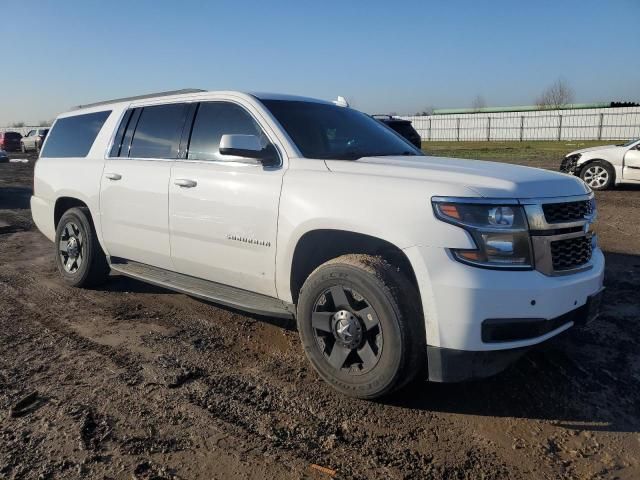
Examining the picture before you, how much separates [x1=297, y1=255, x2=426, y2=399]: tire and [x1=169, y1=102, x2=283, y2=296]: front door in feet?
1.66

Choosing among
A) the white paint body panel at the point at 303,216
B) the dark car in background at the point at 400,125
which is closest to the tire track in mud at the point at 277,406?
the white paint body panel at the point at 303,216

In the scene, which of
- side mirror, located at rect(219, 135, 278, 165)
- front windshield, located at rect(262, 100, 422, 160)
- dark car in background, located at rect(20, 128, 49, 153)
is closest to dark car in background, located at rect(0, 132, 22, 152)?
dark car in background, located at rect(20, 128, 49, 153)

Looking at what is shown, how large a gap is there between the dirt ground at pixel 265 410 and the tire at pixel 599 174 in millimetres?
8806

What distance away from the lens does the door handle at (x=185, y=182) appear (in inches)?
166

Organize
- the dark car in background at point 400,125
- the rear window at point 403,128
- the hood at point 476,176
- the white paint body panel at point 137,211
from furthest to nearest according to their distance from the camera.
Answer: the rear window at point 403,128, the dark car in background at point 400,125, the white paint body panel at point 137,211, the hood at point 476,176

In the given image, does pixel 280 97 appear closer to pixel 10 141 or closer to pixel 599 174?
pixel 599 174

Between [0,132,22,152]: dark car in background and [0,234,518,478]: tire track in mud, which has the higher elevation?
[0,132,22,152]: dark car in background

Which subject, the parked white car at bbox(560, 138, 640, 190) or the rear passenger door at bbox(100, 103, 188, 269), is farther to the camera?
the parked white car at bbox(560, 138, 640, 190)

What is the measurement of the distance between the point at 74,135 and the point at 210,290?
2.88 m

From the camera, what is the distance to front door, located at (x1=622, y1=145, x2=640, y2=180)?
12.1 meters

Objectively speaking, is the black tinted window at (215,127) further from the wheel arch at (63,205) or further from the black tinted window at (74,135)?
the wheel arch at (63,205)

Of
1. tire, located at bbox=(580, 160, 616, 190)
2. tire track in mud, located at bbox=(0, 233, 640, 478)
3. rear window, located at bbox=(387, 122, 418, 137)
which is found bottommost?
tire track in mud, located at bbox=(0, 233, 640, 478)

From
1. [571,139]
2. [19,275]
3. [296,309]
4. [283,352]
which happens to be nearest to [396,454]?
[296,309]

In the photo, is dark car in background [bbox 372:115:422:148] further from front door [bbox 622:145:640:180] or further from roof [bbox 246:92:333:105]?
roof [bbox 246:92:333:105]
